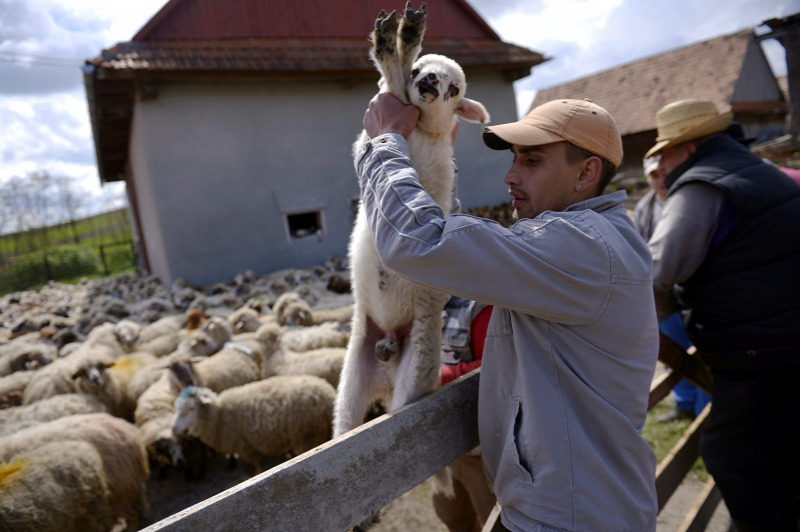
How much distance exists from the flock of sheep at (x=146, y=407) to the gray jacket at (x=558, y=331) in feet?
12.0

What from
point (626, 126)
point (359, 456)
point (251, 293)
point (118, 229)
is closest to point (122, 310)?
point (251, 293)

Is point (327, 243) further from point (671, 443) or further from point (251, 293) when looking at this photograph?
point (671, 443)

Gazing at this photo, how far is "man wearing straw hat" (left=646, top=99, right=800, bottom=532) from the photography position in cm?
250

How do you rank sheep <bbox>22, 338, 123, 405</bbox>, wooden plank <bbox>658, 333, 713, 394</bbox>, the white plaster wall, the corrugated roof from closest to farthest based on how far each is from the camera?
1. wooden plank <bbox>658, 333, 713, 394</bbox>
2. sheep <bbox>22, 338, 123, 405</bbox>
3. the white plaster wall
4. the corrugated roof

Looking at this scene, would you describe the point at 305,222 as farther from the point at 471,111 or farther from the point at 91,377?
the point at 471,111

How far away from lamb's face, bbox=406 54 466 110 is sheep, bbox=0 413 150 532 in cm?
398

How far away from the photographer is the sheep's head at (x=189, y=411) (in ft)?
15.3

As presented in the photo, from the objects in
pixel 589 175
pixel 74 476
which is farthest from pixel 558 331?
pixel 74 476

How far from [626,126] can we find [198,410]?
25.3 metres

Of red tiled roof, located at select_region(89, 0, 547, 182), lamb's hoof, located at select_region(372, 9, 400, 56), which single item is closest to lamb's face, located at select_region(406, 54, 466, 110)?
lamb's hoof, located at select_region(372, 9, 400, 56)

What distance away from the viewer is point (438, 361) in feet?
7.13

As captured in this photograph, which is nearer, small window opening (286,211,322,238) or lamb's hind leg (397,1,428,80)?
lamb's hind leg (397,1,428,80)

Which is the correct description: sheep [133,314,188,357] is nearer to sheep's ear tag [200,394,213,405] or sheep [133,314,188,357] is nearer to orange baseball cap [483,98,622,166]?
sheep's ear tag [200,394,213,405]

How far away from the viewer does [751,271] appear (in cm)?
255
